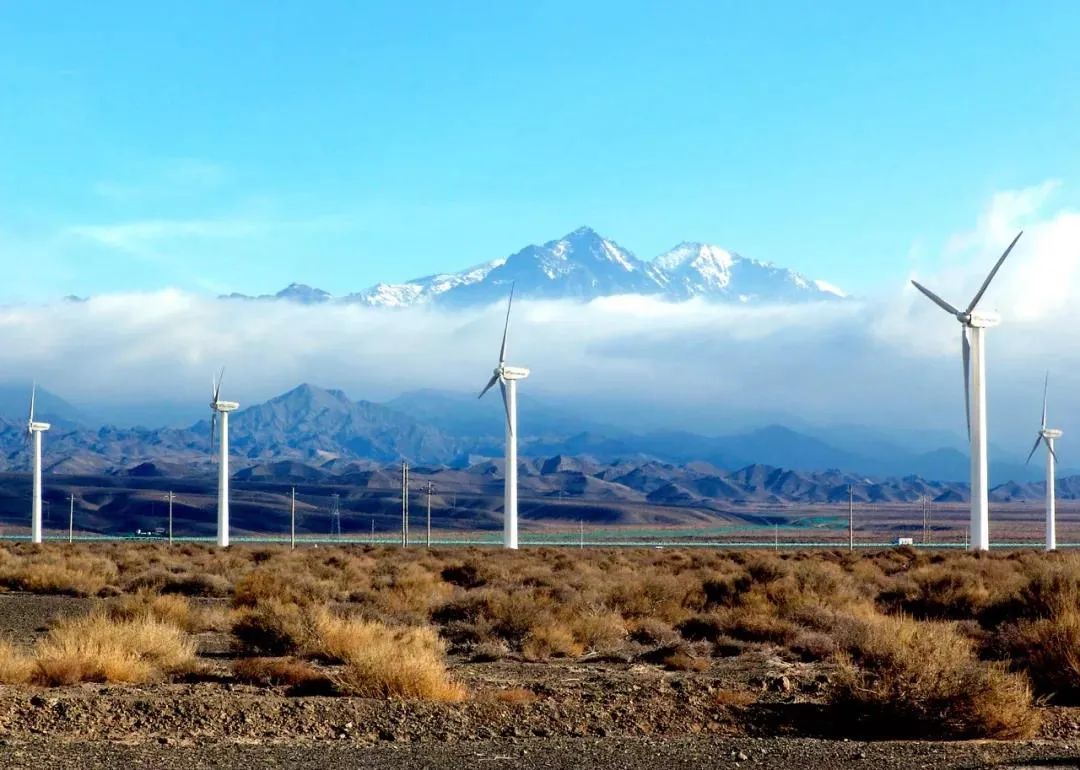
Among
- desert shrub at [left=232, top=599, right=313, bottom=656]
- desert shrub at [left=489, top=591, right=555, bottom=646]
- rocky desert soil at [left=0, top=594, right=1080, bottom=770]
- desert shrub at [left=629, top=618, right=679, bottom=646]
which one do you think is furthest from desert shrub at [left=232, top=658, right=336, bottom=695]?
desert shrub at [left=629, top=618, right=679, bottom=646]

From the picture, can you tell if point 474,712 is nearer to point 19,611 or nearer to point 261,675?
point 261,675

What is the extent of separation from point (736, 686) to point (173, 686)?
29.6 feet

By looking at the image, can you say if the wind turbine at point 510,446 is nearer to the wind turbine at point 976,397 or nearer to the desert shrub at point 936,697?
the wind turbine at point 976,397

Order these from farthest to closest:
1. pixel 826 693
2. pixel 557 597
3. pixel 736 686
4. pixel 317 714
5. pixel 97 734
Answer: pixel 557 597, pixel 736 686, pixel 826 693, pixel 317 714, pixel 97 734

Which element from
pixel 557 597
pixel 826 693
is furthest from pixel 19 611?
pixel 826 693

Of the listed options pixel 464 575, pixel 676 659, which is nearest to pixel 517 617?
pixel 676 659

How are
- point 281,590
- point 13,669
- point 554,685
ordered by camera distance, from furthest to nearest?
point 281,590 < point 554,685 < point 13,669

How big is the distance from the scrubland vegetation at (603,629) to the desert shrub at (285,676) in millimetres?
40

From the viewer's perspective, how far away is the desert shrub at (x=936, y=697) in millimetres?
18938

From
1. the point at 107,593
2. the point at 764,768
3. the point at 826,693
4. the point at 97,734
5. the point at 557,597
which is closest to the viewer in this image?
the point at 764,768

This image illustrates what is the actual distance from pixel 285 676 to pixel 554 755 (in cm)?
648

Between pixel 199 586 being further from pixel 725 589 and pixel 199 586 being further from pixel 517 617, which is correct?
pixel 517 617

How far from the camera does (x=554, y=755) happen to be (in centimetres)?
1791

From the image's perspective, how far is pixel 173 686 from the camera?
898 inches
